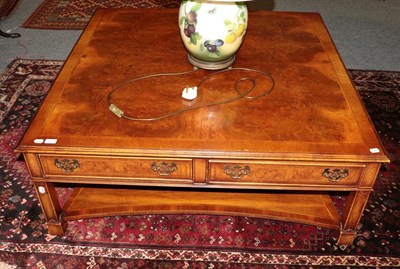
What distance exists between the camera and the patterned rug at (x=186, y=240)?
1.73 metres

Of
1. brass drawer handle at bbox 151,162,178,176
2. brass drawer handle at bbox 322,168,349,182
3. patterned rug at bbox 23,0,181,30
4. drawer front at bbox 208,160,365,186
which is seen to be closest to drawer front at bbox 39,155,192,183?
brass drawer handle at bbox 151,162,178,176

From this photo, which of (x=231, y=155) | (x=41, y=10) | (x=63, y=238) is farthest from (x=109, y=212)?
(x=41, y=10)

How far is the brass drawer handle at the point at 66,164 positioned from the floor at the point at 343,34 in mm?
1648

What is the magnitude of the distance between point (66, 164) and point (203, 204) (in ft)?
2.10

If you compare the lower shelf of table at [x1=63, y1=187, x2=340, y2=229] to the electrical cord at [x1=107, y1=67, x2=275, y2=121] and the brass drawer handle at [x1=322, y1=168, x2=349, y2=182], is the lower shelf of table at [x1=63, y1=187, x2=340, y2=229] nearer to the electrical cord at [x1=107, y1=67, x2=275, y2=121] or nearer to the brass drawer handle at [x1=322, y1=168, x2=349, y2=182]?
the brass drawer handle at [x1=322, y1=168, x2=349, y2=182]

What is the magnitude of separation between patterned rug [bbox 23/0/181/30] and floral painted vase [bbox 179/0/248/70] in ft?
6.49

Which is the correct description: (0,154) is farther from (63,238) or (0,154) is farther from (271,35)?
(271,35)

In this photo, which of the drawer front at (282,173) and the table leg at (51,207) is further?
the table leg at (51,207)

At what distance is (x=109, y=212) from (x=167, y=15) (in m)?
1.10

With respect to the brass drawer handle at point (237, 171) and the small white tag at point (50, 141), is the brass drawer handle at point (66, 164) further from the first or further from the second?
the brass drawer handle at point (237, 171)

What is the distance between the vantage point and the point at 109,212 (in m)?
1.83

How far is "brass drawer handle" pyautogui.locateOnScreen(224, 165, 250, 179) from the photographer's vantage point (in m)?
1.51

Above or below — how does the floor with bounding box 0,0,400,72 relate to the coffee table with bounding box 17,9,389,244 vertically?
below

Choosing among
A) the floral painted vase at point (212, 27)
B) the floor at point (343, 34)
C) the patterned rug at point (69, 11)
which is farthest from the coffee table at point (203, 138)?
the patterned rug at point (69, 11)
